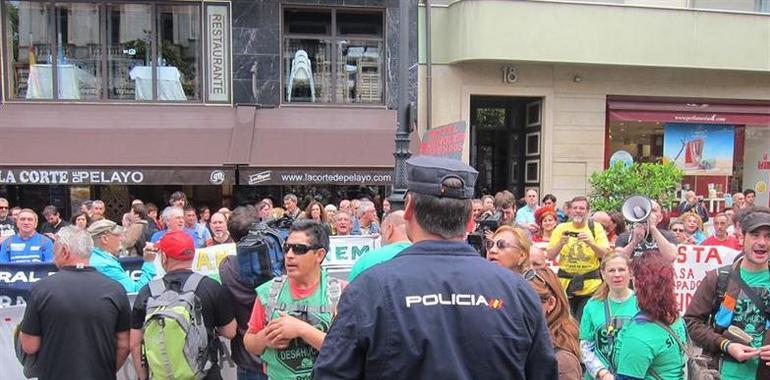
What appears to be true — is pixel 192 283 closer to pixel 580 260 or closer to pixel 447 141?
pixel 580 260

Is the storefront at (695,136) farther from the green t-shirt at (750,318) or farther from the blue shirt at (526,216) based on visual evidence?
the green t-shirt at (750,318)

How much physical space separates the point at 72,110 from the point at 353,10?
6365 millimetres

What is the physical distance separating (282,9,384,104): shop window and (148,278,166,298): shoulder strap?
402 inches

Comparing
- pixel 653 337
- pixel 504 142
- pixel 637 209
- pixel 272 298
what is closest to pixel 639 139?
pixel 504 142

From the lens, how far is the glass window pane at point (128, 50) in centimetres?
1298

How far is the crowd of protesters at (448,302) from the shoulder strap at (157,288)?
4 cm

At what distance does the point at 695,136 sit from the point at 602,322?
1329 cm

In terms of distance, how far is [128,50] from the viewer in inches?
513

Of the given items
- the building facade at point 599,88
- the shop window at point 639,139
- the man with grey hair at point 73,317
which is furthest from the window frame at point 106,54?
the man with grey hair at point 73,317

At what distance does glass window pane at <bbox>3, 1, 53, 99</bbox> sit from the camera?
41.7 ft

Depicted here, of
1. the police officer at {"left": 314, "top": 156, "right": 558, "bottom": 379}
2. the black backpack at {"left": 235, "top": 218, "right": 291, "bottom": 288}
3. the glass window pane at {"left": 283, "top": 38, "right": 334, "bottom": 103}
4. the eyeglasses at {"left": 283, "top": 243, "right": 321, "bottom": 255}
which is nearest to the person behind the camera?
the police officer at {"left": 314, "top": 156, "right": 558, "bottom": 379}

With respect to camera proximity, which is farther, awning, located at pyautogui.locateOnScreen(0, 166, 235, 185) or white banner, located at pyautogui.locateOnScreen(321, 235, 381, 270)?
awning, located at pyautogui.locateOnScreen(0, 166, 235, 185)

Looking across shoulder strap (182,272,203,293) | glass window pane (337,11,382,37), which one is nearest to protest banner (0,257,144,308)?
shoulder strap (182,272,203,293)

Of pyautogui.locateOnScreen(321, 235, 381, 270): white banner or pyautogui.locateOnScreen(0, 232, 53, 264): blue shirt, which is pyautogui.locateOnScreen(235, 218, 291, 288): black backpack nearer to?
pyautogui.locateOnScreen(321, 235, 381, 270): white banner
